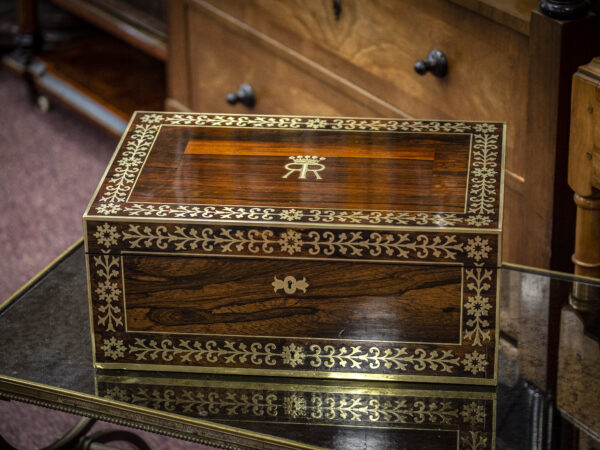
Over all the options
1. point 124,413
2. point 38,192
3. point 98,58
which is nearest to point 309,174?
point 124,413

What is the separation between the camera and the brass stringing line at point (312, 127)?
97 cm

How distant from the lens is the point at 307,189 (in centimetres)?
103

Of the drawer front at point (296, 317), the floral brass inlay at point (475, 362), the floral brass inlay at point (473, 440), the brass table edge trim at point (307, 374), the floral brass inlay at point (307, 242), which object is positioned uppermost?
the floral brass inlay at point (307, 242)

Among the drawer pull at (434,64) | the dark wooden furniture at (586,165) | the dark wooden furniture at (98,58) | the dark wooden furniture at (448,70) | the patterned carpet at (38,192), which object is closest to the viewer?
the dark wooden furniture at (586,165)

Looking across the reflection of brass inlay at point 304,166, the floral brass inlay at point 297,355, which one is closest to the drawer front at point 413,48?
the reflection of brass inlay at point 304,166

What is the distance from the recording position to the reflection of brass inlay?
42.0 inches

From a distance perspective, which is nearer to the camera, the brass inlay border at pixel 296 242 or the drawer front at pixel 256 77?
the brass inlay border at pixel 296 242

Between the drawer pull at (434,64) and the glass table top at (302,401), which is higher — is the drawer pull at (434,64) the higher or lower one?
the higher one

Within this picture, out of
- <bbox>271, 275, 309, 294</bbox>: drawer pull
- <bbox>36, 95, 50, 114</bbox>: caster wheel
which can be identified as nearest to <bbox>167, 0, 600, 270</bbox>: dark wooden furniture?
Answer: <bbox>271, 275, 309, 294</bbox>: drawer pull

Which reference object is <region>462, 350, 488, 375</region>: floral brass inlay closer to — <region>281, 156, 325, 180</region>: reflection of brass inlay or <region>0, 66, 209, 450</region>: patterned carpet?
<region>281, 156, 325, 180</region>: reflection of brass inlay

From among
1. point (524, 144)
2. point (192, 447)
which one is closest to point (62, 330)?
point (192, 447)

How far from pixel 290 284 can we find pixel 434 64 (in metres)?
0.64

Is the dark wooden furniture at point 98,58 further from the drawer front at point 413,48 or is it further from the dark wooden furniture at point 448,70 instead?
the drawer front at point 413,48

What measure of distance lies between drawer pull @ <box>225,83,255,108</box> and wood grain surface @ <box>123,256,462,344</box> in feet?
3.44
